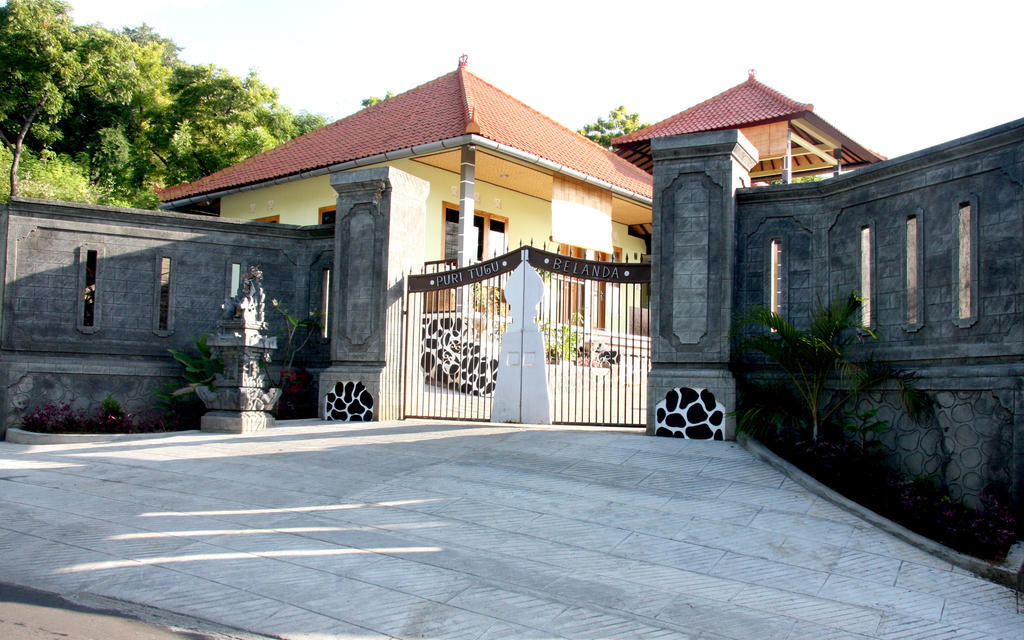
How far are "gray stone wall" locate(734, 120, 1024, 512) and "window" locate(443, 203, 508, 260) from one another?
10.1m

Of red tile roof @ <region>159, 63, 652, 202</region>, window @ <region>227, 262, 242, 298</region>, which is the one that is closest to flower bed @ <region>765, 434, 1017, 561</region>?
window @ <region>227, 262, 242, 298</region>

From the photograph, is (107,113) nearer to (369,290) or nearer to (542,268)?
(369,290)

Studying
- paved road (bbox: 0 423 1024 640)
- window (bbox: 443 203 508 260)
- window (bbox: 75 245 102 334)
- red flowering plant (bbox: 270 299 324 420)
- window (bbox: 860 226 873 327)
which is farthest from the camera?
window (bbox: 443 203 508 260)

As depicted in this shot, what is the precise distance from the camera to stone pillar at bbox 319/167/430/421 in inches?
442

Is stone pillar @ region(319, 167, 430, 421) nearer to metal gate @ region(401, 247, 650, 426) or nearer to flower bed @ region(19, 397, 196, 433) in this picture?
metal gate @ region(401, 247, 650, 426)

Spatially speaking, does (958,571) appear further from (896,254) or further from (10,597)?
(10,597)

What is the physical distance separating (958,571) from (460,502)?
141 inches

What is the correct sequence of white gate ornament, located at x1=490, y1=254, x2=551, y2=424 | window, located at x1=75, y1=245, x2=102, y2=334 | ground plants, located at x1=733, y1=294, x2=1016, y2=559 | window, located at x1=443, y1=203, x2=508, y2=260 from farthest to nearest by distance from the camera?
window, located at x1=443, y1=203, x2=508, y2=260, window, located at x1=75, y1=245, x2=102, y2=334, white gate ornament, located at x1=490, y1=254, x2=551, y2=424, ground plants, located at x1=733, y1=294, x2=1016, y2=559

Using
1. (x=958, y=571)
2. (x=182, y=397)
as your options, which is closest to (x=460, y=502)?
(x=958, y=571)

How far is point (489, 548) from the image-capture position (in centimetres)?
545

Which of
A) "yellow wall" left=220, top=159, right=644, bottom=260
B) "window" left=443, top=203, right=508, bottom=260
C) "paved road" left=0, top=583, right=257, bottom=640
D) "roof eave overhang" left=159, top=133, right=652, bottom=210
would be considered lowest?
"paved road" left=0, top=583, right=257, bottom=640

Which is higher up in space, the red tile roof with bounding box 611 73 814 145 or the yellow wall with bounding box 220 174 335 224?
the red tile roof with bounding box 611 73 814 145

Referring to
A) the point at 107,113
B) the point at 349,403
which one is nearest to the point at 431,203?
the point at 349,403

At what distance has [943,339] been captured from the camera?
7.07 m
